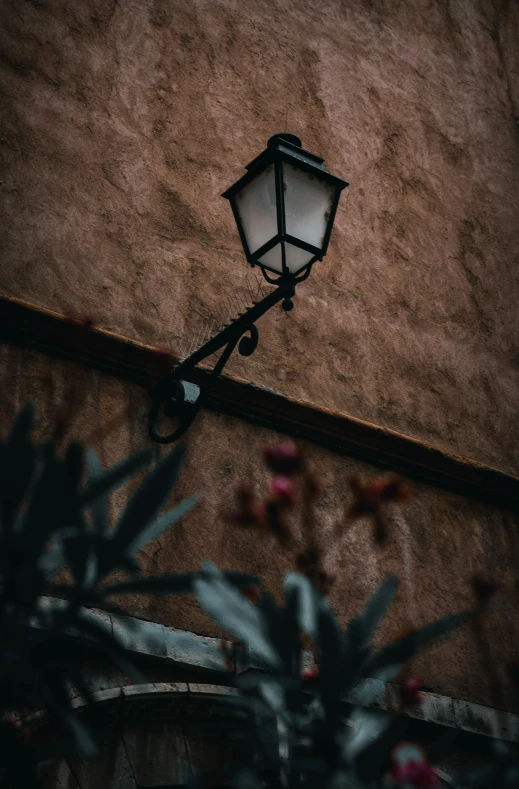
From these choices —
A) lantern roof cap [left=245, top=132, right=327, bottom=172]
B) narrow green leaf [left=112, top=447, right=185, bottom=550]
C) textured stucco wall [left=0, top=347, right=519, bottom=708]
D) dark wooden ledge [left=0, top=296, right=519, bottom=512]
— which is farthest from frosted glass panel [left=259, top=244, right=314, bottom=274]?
narrow green leaf [left=112, top=447, right=185, bottom=550]

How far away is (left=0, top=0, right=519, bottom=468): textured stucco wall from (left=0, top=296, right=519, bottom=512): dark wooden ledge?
0.64ft

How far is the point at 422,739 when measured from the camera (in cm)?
440

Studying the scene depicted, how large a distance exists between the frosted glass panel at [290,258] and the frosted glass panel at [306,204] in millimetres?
48

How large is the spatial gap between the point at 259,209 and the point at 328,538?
60.4 inches

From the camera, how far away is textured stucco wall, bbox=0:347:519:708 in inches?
164

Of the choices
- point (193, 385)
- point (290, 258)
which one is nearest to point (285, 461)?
point (290, 258)

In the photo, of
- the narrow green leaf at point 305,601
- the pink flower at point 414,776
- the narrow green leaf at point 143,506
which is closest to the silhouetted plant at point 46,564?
the narrow green leaf at point 143,506

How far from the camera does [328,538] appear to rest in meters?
4.66

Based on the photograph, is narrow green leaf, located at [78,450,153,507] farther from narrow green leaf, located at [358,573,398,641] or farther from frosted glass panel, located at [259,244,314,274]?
frosted glass panel, located at [259,244,314,274]

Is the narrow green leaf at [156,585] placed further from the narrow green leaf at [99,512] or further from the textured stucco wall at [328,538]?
the textured stucco wall at [328,538]

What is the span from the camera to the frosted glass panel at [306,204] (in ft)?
12.8

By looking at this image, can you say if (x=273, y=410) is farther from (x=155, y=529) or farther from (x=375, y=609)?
A: (x=375, y=609)

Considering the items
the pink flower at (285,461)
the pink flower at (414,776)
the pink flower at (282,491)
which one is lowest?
the pink flower at (414,776)

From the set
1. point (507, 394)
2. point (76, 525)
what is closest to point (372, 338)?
point (507, 394)
